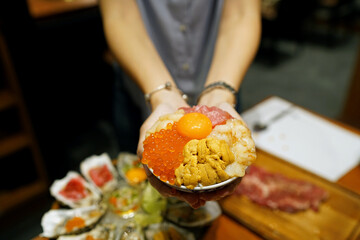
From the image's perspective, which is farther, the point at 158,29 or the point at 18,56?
the point at 18,56

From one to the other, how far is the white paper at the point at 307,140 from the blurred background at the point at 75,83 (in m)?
1.09

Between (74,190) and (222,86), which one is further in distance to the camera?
(74,190)

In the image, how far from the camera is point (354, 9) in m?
7.05

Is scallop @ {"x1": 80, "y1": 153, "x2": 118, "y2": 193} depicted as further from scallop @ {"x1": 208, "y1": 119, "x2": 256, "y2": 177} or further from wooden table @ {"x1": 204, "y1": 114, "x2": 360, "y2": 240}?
scallop @ {"x1": 208, "y1": 119, "x2": 256, "y2": 177}

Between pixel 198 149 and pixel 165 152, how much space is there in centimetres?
14

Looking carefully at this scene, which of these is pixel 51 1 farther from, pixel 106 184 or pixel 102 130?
pixel 106 184

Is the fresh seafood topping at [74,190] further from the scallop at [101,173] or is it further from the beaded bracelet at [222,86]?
the beaded bracelet at [222,86]

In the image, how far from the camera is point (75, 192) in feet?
5.77

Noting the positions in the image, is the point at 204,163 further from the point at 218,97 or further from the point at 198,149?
the point at 218,97

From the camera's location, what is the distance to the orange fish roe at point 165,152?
1178 mm

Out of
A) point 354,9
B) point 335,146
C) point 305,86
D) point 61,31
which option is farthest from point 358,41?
point 61,31

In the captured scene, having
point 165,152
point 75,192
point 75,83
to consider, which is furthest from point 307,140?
point 75,83

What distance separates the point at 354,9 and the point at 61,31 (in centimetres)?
667

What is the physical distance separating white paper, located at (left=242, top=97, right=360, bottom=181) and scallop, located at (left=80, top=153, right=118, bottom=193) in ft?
3.73
